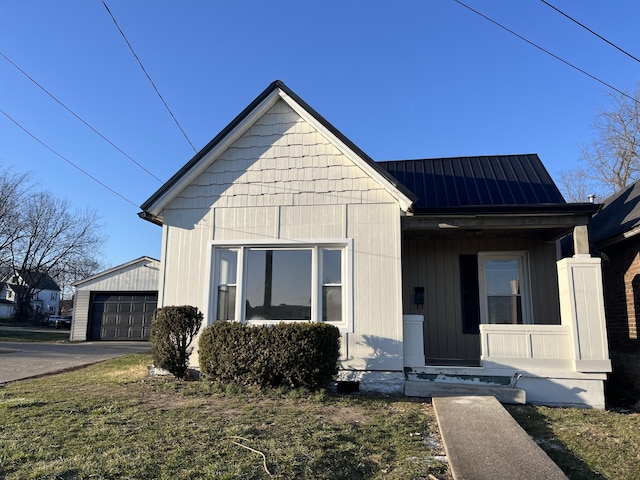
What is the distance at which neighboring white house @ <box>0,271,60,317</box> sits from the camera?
3662 centimetres

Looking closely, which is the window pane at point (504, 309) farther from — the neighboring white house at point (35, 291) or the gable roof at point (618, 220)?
the neighboring white house at point (35, 291)

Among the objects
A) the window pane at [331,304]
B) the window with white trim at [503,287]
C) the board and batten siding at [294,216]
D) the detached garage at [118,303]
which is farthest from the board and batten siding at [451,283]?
the detached garage at [118,303]

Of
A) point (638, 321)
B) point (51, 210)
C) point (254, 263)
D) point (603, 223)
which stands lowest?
point (638, 321)

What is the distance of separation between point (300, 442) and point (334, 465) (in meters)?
0.63

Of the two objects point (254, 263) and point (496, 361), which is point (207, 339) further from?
point (496, 361)

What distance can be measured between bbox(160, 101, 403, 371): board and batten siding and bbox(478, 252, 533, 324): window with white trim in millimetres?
2657

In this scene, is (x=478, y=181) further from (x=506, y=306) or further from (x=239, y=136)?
(x=239, y=136)

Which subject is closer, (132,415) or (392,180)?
(132,415)

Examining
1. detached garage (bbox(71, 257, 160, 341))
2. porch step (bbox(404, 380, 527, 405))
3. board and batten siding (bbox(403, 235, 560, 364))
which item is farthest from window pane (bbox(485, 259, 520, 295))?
detached garage (bbox(71, 257, 160, 341))

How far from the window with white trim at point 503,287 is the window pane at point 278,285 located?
385cm

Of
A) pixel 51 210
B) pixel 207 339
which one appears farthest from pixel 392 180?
pixel 51 210

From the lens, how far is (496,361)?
292 inches

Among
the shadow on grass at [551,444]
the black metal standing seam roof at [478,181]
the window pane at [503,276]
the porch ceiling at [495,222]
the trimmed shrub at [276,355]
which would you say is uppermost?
the black metal standing seam roof at [478,181]

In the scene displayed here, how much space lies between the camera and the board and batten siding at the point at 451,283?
355 inches
